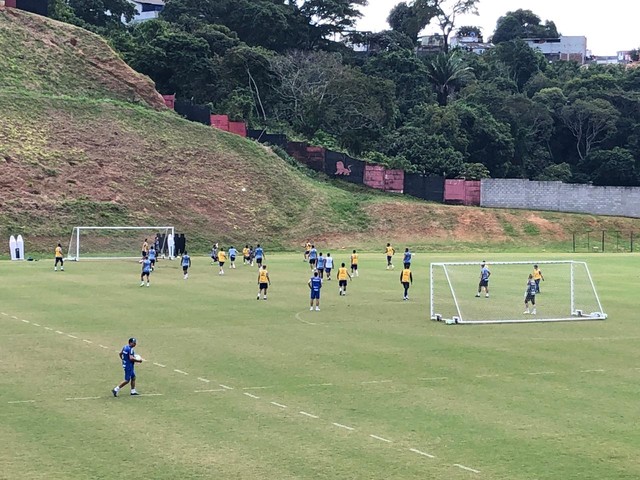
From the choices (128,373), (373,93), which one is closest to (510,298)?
(128,373)

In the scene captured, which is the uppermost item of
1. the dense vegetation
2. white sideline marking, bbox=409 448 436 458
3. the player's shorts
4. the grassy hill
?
the dense vegetation

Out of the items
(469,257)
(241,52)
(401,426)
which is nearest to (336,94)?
(241,52)

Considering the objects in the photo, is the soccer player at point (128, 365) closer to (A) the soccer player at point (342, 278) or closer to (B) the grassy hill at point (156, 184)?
(A) the soccer player at point (342, 278)

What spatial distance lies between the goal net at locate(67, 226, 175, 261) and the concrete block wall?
37.1 m

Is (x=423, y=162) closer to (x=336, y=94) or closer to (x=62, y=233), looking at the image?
(x=336, y=94)

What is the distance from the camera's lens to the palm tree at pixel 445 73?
127 m

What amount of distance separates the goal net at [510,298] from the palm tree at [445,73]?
83.8 m

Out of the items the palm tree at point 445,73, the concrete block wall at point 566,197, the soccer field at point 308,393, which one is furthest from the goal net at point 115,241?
the palm tree at point 445,73

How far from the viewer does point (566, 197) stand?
9094 centimetres

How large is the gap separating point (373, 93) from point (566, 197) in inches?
983

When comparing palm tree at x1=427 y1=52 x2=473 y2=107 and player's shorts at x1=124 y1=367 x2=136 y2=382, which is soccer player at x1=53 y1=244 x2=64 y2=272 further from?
palm tree at x1=427 y1=52 x2=473 y2=107

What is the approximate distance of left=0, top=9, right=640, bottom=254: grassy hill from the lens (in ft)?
240

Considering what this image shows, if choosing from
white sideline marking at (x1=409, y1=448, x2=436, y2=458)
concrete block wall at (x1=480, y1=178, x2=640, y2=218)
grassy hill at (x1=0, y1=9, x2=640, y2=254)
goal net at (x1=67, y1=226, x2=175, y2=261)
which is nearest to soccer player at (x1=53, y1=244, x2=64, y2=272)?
goal net at (x1=67, y1=226, x2=175, y2=261)

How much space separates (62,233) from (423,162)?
1643 inches
